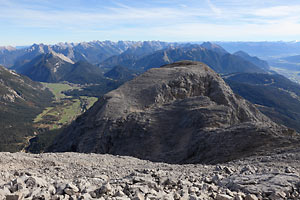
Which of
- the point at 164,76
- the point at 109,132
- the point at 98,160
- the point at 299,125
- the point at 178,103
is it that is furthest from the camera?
the point at 299,125

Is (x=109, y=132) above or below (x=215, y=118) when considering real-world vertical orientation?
below

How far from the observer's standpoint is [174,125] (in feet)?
151

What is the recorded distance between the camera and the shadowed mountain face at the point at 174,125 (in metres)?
30.1

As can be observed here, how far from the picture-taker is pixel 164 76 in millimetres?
68062

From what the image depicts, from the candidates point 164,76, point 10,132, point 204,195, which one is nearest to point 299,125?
point 164,76

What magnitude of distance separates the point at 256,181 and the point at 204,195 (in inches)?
159

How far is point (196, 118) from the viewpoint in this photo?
139 ft

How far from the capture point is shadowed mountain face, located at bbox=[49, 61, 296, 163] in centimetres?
3011

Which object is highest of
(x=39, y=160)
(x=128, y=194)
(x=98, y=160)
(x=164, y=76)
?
(x=164, y=76)

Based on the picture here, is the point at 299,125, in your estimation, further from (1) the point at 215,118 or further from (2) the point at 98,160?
(2) the point at 98,160

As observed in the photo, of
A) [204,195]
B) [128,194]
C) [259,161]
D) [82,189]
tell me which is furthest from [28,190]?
[259,161]

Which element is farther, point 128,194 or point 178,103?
point 178,103

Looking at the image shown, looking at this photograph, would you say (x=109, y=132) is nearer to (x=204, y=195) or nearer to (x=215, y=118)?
(x=215, y=118)

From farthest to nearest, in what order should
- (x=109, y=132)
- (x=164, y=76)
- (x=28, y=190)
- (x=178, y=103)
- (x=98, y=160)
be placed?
(x=164, y=76) → (x=178, y=103) → (x=109, y=132) → (x=98, y=160) → (x=28, y=190)
